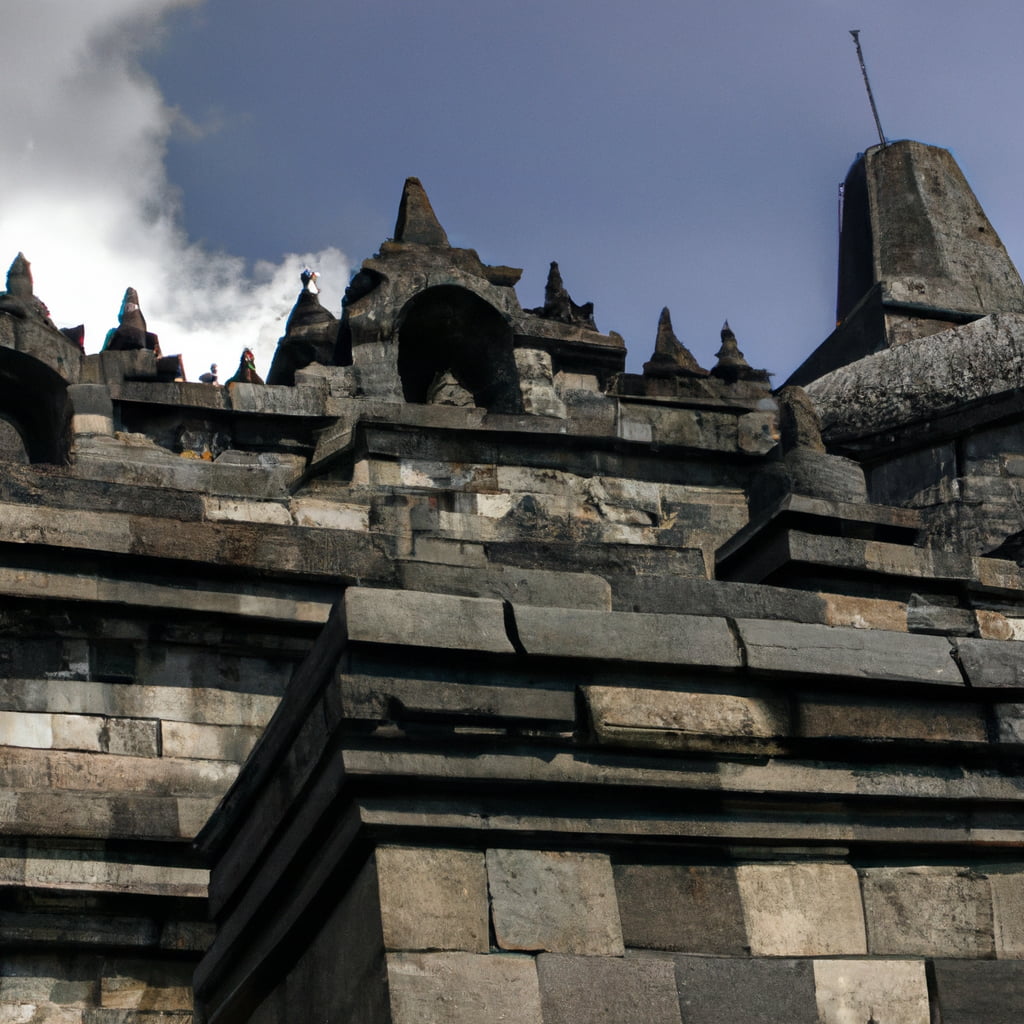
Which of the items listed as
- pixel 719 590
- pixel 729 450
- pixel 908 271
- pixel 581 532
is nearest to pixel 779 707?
pixel 719 590

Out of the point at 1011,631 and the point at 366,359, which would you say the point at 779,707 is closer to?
the point at 1011,631

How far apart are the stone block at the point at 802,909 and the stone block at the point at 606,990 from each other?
0.43m

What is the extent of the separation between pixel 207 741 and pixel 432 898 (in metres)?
4.09

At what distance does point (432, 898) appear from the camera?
5883 millimetres

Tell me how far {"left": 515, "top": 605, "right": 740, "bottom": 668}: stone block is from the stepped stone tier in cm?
1

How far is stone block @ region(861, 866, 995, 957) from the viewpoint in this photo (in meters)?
6.41

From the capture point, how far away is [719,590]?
702cm

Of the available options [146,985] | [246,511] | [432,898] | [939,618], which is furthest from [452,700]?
[246,511]

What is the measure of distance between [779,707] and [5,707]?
461cm

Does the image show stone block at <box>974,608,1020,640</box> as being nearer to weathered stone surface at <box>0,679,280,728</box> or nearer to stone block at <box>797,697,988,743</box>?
stone block at <box>797,697,988,743</box>

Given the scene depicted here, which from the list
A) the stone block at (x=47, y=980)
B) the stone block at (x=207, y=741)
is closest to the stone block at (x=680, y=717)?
the stone block at (x=207, y=741)

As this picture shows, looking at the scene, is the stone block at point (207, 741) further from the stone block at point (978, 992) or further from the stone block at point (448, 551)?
the stone block at point (978, 992)

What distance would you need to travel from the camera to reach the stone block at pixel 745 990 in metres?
5.99

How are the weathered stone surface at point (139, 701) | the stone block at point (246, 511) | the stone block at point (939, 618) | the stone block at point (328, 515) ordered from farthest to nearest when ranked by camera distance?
1. the stone block at point (328, 515)
2. the stone block at point (246, 511)
3. the weathered stone surface at point (139, 701)
4. the stone block at point (939, 618)
